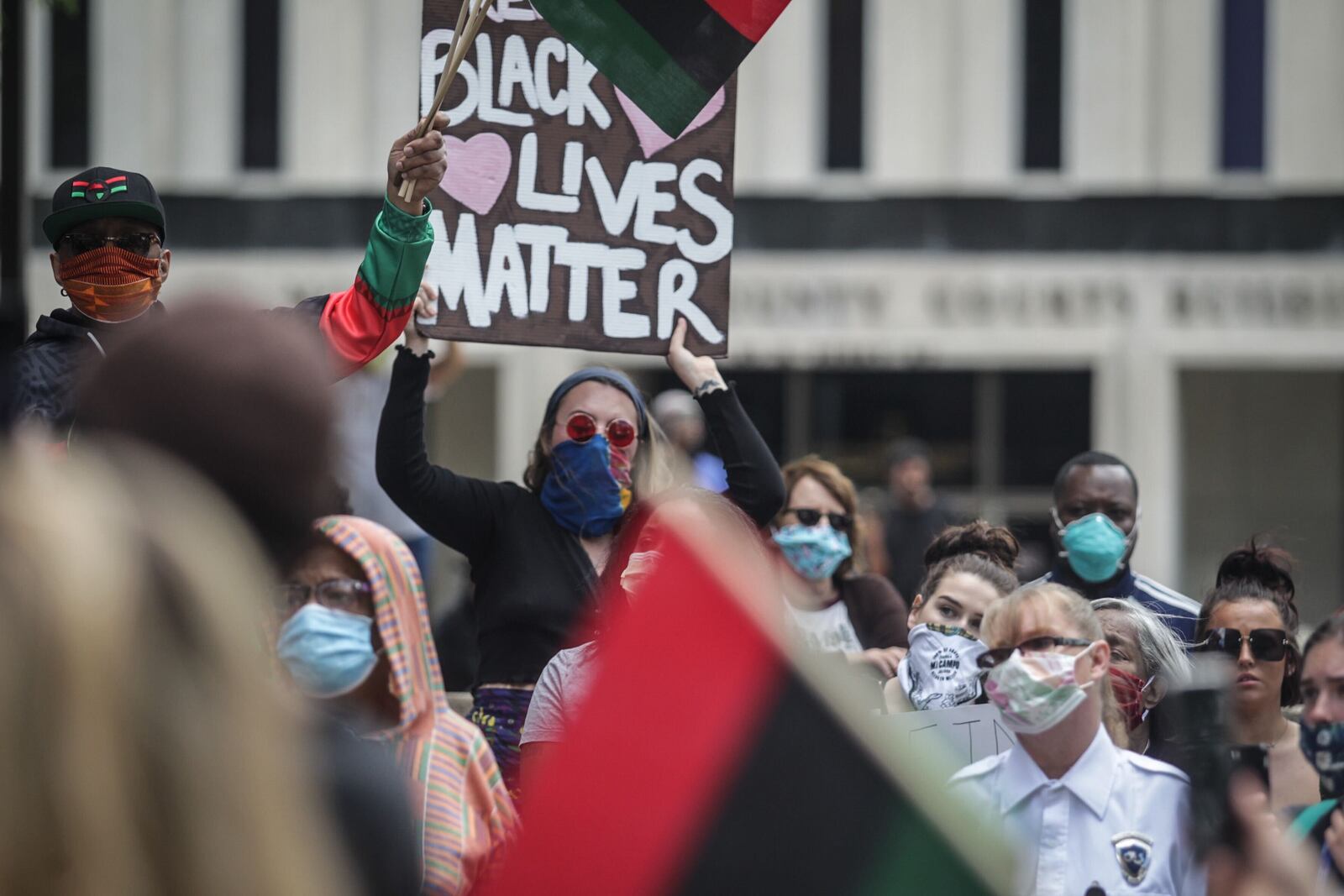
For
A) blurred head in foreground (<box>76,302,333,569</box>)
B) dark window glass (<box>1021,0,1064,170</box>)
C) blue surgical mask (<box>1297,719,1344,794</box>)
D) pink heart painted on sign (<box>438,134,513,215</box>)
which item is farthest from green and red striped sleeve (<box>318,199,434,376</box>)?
dark window glass (<box>1021,0,1064,170</box>)

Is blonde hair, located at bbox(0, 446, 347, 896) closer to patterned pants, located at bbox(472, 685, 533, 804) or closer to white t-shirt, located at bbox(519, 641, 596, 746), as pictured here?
white t-shirt, located at bbox(519, 641, 596, 746)

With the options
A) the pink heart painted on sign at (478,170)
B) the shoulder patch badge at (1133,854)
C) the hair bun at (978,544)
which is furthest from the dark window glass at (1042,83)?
the shoulder patch badge at (1133,854)

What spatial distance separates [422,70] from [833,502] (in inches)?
85.4

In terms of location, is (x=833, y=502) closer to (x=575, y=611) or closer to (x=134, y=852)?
(x=575, y=611)

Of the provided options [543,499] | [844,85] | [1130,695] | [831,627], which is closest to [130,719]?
[1130,695]

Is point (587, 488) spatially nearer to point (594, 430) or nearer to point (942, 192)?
point (594, 430)

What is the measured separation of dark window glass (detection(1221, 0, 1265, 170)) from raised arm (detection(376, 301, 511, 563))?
16.1 meters

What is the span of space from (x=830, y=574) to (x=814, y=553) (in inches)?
3.8

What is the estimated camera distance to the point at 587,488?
15.1 feet

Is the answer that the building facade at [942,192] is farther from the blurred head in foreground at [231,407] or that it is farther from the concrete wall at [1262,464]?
the blurred head in foreground at [231,407]

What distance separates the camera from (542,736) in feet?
13.3

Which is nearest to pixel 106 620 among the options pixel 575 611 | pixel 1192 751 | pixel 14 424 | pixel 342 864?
pixel 342 864

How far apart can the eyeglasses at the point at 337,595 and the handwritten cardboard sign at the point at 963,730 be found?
1.21 meters

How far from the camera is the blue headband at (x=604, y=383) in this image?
4.78 metres
